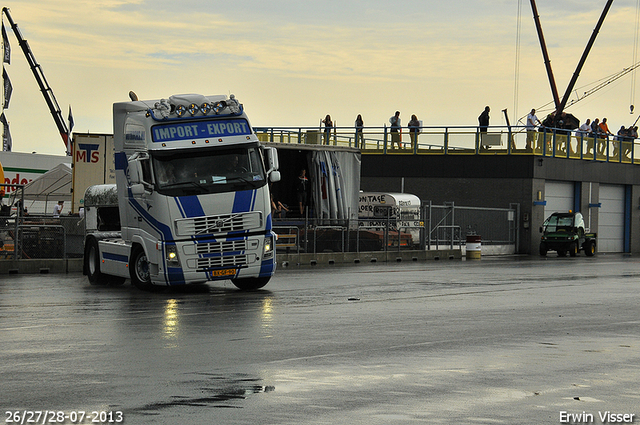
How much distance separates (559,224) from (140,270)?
2768cm

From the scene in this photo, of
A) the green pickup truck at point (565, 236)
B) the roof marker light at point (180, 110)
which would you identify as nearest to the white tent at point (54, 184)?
the green pickup truck at point (565, 236)

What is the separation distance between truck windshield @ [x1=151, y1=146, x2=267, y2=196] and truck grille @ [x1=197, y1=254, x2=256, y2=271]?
49.0 inches

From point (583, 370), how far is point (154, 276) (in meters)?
10.2

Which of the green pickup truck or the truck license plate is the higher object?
the green pickup truck

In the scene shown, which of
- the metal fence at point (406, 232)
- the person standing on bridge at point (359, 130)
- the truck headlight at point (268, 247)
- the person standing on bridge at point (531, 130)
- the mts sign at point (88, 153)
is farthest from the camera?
the person standing on bridge at point (359, 130)

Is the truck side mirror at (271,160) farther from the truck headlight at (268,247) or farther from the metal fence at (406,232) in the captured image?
the metal fence at (406,232)

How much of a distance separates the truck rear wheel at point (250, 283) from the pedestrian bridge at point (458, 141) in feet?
83.3

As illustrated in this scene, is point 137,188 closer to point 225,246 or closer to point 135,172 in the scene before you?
point 135,172

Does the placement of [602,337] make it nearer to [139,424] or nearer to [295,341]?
[295,341]

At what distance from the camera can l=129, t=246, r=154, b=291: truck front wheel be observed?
1848cm

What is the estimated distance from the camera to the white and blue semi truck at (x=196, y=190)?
17516 mm

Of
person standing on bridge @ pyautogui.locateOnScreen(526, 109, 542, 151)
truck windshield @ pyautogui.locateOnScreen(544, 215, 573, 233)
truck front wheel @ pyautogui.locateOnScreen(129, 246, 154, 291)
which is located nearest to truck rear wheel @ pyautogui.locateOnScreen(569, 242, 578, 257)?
truck windshield @ pyautogui.locateOnScreen(544, 215, 573, 233)

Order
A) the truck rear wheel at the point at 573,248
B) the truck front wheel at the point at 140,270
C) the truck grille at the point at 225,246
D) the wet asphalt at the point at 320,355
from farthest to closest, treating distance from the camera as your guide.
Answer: the truck rear wheel at the point at 573,248
the truck front wheel at the point at 140,270
the truck grille at the point at 225,246
the wet asphalt at the point at 320,355

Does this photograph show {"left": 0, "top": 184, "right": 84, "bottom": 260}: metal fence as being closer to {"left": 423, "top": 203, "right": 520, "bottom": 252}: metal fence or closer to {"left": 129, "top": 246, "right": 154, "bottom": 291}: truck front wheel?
{"left": 129, "top": 246, "right": 154, "bottom": 291}: truck front wheel
